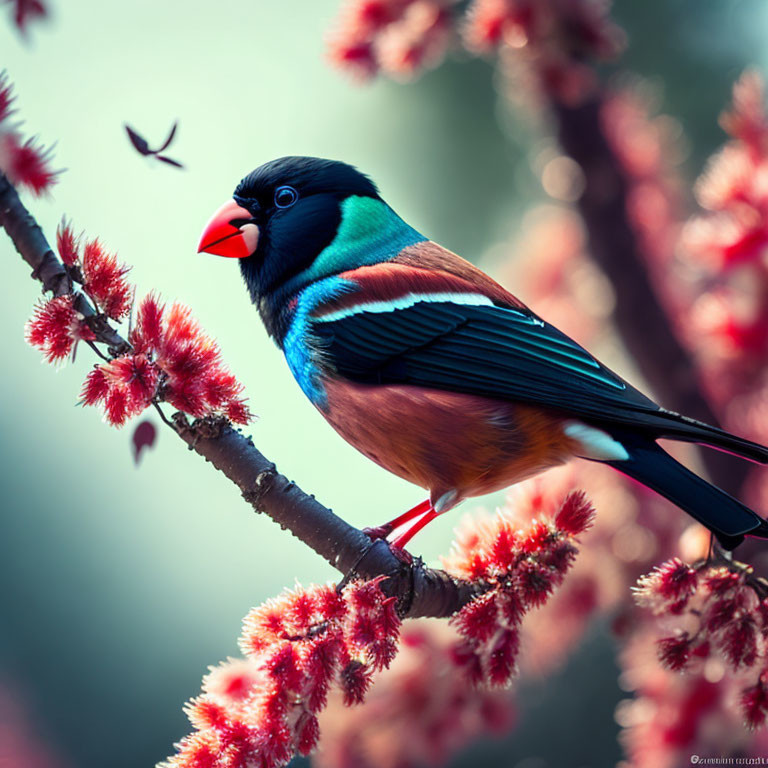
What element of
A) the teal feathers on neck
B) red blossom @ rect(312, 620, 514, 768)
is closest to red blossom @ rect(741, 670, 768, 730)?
red blossom @ rect(312, 620, 514, 768)

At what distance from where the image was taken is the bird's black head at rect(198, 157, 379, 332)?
2264mm

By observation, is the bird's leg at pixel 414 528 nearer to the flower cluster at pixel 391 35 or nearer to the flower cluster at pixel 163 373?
the flower cluster at pixel 163 373

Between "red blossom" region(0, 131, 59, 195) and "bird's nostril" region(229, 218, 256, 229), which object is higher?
"bird's nostril" region(229, 218, 256, 229)

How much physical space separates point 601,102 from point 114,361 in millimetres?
2197

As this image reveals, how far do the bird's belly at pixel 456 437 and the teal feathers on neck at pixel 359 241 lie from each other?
0.41 metres

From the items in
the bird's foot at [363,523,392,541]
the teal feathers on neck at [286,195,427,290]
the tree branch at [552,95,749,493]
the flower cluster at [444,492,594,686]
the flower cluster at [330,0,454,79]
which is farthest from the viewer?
the tree branch at [552,95,749,493]

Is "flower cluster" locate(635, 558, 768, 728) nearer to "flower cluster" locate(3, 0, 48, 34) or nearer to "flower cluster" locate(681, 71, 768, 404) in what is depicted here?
"flower cluster" locate(681, 71, 768, 404)

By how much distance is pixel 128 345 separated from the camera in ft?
4.88

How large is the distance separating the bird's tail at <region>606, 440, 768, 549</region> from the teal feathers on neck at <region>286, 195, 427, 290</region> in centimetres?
84

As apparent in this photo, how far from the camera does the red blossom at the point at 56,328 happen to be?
1.45 metres

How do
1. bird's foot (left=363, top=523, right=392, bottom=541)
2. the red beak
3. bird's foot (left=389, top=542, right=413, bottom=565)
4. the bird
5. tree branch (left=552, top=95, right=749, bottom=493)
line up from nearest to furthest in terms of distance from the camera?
bird's foot (left=389, top=542, right=413, bottom=565) < the bird < bird's foot (left=363, top=523, right=392, bottom=541) < the red beak < tree branch (left=552, top=95, right=749, bottom=493)

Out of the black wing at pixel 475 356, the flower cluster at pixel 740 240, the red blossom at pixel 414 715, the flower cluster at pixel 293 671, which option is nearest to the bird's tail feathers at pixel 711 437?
the black wing at pixel 475 356

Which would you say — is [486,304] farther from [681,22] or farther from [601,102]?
[681,22]

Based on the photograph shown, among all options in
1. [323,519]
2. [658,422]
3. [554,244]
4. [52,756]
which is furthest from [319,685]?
[554,244]
